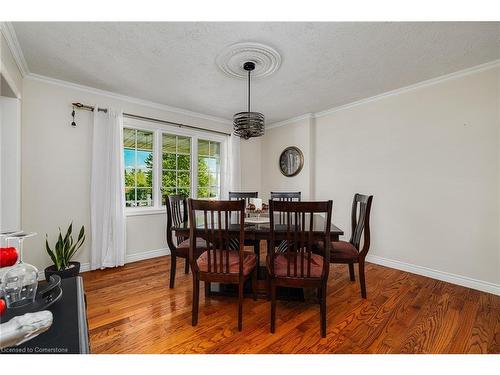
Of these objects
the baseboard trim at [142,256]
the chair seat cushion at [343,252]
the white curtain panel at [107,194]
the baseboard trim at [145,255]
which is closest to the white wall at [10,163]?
the white curtain panel at [107,194]

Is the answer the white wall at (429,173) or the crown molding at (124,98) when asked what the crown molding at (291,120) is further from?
the crown molding at (124,98)

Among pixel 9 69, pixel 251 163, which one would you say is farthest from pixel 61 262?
pixel 251 163

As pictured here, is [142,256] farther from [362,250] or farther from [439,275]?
[439,275]

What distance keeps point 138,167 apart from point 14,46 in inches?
67.5

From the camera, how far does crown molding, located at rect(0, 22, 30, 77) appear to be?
5.77 ft

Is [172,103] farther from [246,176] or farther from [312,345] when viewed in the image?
[312,345]

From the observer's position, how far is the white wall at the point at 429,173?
232 cm

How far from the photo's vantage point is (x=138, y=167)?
11.0ft

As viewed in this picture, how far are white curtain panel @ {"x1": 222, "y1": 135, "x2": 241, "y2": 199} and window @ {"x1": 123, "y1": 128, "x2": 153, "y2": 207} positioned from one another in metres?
1.31

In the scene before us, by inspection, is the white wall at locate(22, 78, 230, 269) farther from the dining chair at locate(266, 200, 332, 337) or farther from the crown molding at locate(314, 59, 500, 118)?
the crown molding at locate(314, 59, 500, 118)

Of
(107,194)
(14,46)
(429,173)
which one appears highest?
(14,46)

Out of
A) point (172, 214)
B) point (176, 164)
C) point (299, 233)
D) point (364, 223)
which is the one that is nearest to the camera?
point (299, 233)

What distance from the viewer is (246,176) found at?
15.1 ft

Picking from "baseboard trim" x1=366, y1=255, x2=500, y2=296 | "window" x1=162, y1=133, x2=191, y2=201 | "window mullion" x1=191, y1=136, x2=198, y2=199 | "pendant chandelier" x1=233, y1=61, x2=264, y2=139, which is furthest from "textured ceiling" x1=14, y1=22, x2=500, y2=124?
"baseboard trim" x1=366, y1=255, x2=500, y2=296
